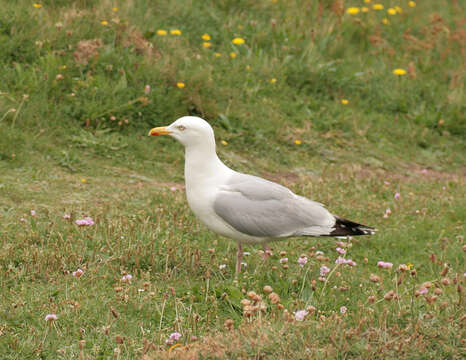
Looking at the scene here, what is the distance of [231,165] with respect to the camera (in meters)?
7.75

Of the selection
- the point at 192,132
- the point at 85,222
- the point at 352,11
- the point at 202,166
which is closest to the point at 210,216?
the point at 202,166

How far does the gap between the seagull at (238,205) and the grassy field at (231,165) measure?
21 cm

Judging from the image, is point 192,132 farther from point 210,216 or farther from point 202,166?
point 210,216

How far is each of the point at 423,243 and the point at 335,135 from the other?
9.88ft

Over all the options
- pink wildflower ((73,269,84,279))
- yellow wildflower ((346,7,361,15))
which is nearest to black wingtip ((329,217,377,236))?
pink wildflower ((73,269,84,279))

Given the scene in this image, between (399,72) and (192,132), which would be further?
(399,72)

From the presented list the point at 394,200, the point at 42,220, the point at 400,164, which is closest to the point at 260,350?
the point at 42,220

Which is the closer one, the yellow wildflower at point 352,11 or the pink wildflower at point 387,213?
the pink wildflower at point 387,213

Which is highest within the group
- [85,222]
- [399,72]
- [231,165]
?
[85,222]

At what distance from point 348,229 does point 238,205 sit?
765mm

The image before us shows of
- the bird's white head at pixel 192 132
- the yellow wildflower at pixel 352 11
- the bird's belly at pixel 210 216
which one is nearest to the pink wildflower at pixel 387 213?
the bird's belly at pixel 210 216

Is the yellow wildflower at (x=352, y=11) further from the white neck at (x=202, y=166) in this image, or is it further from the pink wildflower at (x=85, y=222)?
the pink wildflower at (x=85, y=222)

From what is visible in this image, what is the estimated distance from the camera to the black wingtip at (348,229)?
16.1 ft

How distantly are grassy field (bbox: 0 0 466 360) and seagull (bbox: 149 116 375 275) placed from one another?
0.68 feet
